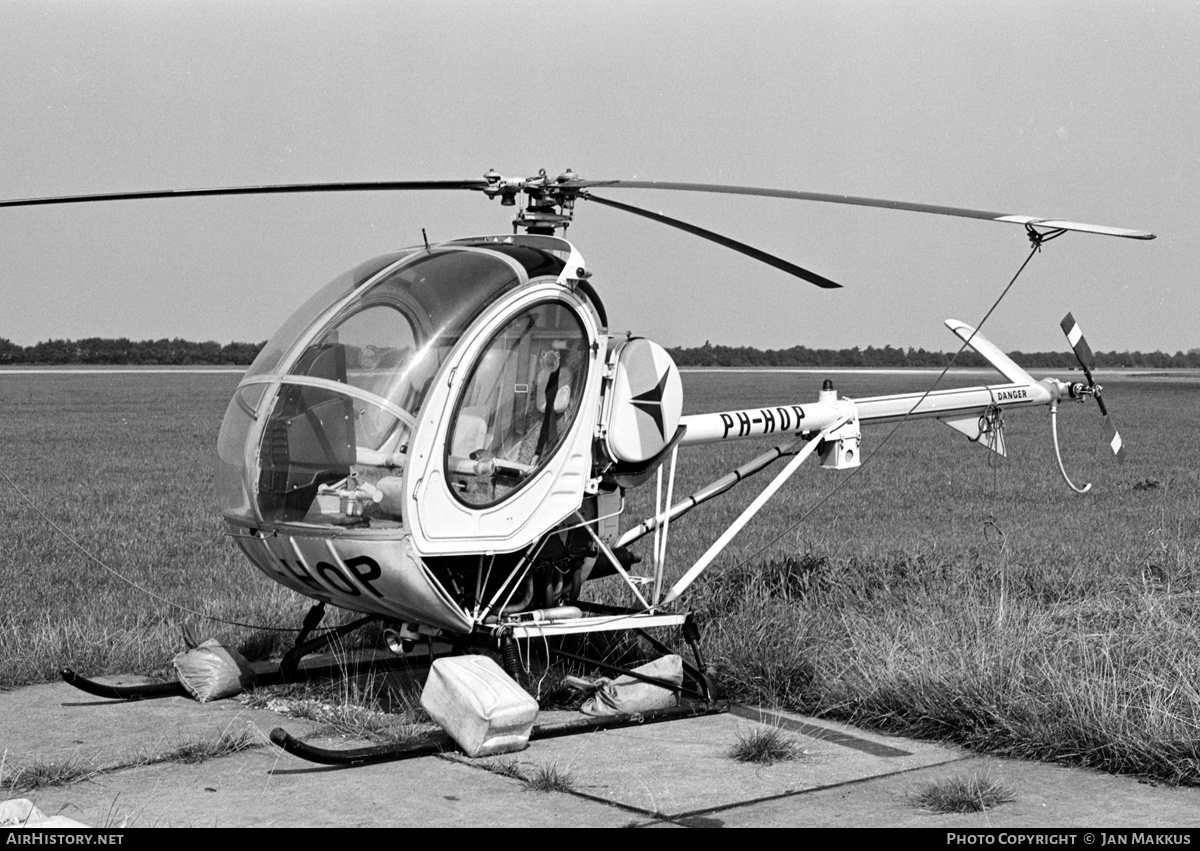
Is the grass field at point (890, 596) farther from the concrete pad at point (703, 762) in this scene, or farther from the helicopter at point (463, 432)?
the helicopter at point (463, 432)

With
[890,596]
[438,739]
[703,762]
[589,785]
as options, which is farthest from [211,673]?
[890,596]

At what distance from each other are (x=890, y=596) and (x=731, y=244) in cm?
285

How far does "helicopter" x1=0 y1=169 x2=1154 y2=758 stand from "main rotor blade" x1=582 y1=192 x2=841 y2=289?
16 millimetres

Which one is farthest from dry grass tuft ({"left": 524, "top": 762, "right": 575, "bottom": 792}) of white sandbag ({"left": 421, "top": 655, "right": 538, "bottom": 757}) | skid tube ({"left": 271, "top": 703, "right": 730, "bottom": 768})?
skid tube ({"left": 271, "top": 703, "right": 730, "bottom": 768})

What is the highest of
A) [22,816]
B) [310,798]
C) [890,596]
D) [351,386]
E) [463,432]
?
[351,386]

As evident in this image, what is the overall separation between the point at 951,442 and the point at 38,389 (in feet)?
148

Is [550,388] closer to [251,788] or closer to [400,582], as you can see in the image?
[400,582]

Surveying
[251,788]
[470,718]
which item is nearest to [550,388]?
[470,718]

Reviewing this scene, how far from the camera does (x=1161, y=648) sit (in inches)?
269

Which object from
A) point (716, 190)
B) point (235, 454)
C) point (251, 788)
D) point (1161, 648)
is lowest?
point (251, 788)

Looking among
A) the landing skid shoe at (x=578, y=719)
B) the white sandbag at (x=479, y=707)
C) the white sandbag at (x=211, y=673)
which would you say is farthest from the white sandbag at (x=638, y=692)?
the white sandbag at (x=211, y=673)

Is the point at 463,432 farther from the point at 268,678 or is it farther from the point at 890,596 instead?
the point at 890,596

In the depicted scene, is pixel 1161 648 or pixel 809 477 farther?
pixel 809 477

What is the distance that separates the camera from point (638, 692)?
23.3ft
